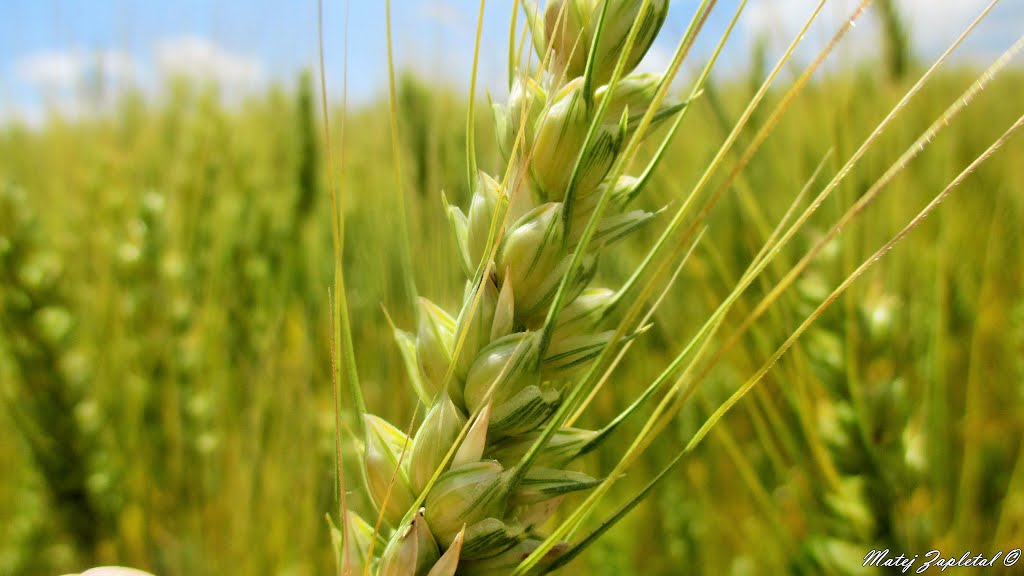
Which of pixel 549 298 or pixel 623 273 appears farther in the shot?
pixel 623 273

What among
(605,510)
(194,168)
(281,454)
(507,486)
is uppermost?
(194,168)

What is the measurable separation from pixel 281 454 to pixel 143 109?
161 centimetres

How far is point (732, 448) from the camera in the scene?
24.9 inches

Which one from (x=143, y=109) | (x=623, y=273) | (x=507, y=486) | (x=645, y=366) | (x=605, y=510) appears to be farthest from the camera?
(x=143, y=109)

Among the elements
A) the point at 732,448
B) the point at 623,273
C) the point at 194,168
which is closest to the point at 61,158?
the point at 194,168

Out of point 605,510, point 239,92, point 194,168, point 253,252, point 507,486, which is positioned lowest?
point 605,510

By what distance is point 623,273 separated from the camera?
4.27 feet

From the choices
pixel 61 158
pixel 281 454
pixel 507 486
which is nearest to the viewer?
pixel 507 486

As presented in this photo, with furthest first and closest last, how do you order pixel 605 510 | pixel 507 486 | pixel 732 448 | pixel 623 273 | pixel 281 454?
1. pixel 623 273
2. pixel 605 510
3. pixel 281 454
4. pixel 732 448
5. pixel 507 486

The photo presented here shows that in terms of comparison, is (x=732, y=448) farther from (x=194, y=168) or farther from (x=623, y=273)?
(x=194, y=168)

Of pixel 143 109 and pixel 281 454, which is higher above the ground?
pixel 143 109

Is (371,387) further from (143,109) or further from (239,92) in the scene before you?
(143,109)

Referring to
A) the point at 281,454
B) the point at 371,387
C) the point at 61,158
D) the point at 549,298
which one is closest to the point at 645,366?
the point at 371,387

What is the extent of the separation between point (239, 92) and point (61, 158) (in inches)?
20.2
